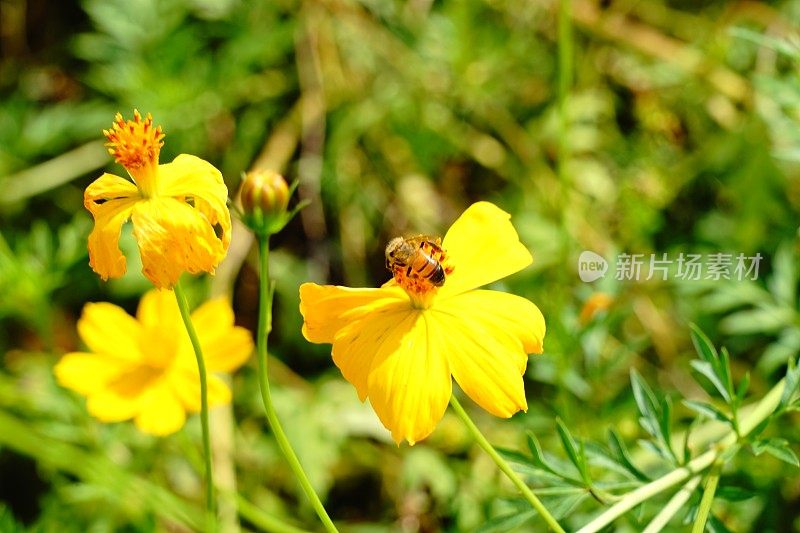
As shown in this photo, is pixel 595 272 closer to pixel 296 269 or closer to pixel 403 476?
pixel 403 476

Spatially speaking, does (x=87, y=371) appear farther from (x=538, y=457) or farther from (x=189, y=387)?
(x=538, y=457)

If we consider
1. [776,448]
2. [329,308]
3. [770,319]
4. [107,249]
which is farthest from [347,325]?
[770,319]

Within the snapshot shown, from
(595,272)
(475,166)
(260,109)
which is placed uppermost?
(260,109)

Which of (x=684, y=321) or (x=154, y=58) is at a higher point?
(x=154, y=58)

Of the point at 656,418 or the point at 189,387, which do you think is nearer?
the point at 656,418

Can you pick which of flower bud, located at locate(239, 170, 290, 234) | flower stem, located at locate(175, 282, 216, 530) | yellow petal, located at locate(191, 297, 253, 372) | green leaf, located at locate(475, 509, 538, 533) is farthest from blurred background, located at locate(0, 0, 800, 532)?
flower bud, located at locate(239, 170, 290, 234)

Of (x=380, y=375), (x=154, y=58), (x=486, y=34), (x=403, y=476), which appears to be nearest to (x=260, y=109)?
(x=154, y=58)
